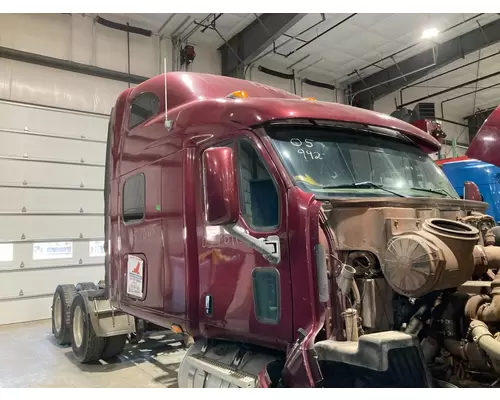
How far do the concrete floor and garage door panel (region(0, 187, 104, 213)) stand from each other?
2332 mm

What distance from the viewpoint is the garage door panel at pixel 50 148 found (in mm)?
7781

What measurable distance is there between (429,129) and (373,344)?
21.5 ft

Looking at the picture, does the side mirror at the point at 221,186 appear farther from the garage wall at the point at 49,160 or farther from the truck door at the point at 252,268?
the garage wall at the point at 49,160

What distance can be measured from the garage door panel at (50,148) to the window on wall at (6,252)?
5.29ft

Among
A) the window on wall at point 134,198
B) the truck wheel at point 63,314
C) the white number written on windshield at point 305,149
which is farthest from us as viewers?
the truck wheel at point 63,314

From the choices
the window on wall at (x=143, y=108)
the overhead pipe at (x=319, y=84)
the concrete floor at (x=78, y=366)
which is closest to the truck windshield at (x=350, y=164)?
the window on wall at (x=143, y=108)

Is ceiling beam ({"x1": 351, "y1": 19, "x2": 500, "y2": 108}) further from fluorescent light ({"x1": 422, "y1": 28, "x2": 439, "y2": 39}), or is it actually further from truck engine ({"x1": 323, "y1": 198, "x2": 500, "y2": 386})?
truck engine ({"x1": 323, "y1": 198, "x2": 500, "y2": 386})

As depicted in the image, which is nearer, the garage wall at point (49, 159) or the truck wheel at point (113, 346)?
the truck wheel at point (113, 346)

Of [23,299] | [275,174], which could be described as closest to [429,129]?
[275,174]

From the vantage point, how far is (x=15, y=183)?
779 cm

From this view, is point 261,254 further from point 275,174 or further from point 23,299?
point 23,299

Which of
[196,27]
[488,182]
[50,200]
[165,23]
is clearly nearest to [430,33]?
[488,182]

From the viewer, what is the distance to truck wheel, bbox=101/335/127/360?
5352 mm

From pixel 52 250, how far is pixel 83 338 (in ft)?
10.8
